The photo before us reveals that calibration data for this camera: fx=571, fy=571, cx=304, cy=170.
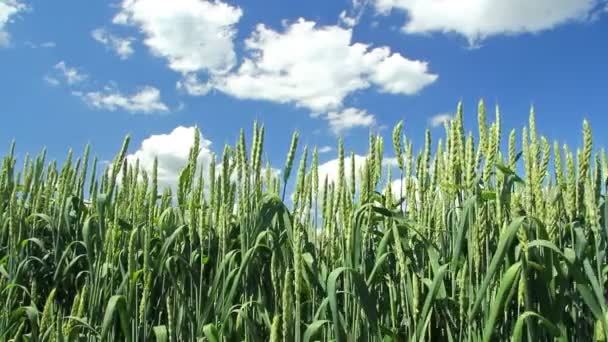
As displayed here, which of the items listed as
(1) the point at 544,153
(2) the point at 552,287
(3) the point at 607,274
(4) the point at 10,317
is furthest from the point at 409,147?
(4) the point at 10,317

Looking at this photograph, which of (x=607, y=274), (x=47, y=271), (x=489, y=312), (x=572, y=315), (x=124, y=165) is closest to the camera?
(x=489, y=312)

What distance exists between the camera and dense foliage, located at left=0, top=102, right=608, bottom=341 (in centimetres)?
139

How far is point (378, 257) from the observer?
5.26 feet

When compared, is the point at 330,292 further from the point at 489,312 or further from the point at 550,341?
the point at 550,341

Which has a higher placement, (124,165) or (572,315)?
(124,165)

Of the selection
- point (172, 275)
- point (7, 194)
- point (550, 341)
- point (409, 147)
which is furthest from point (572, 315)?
point (7, 194)

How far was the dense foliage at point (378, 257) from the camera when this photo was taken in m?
1.39

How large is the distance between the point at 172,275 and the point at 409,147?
85 centimetres

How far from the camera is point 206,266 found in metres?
2.12

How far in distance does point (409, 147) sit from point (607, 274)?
0.72 meters

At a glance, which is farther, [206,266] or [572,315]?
[206,266]

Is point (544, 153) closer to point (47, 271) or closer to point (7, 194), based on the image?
point (47, 271)

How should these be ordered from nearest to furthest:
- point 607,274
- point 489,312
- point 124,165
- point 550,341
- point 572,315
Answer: point 489,312 < point 550,341 < point 572,315 < point 607,274 < point 124,165

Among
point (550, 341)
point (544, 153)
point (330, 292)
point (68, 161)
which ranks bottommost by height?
point (550, 341)
